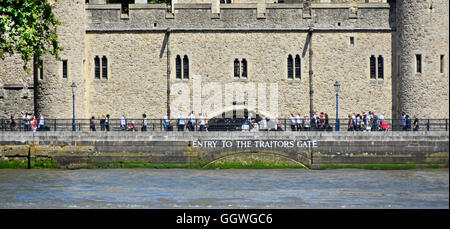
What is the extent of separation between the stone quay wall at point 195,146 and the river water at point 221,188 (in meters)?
0.74

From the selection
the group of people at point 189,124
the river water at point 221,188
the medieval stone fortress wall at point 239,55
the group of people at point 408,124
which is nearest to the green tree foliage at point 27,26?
the medieval stone fortress wall at point 239,55

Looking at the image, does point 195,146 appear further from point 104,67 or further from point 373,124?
point 104,67

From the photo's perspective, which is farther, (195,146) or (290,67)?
(290,67)

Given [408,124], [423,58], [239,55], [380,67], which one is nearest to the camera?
[408,124]

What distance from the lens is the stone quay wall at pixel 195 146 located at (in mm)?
30781

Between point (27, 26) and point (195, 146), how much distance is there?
7442mm

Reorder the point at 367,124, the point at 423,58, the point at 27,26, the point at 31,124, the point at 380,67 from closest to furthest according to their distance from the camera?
the point at 27,26 < the point at 367,124 < the point at 31,124 < the point at 423,58 < the point at 380,67

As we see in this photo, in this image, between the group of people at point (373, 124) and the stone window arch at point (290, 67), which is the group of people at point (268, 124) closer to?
the group of people at point (373, 124)

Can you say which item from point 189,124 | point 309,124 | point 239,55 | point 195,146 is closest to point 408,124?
point 309,124

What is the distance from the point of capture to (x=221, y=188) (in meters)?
25.0

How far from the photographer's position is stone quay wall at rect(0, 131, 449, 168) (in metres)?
30.8
